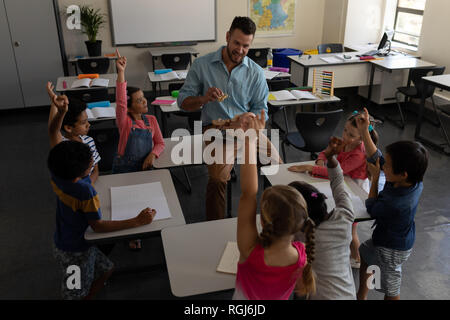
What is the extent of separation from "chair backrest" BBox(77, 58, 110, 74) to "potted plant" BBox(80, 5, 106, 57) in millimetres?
505

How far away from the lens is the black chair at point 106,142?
332 cm

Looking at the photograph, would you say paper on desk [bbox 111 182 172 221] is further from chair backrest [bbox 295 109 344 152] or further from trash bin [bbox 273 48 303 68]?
trash bin [bbox 273 48 303 68]

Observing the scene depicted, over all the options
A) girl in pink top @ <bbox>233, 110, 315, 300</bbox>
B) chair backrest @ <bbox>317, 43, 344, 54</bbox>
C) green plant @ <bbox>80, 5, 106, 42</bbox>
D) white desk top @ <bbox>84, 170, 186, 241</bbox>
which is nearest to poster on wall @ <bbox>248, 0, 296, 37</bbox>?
chair backrest @ <bbox>317, 43, 344, 54</bbox>

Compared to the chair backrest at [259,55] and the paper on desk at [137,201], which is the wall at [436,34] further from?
the paper on desk at [137,201]

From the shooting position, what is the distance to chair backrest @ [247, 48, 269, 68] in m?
6.50

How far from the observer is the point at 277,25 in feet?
24.9

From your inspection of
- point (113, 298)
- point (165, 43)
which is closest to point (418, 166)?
point (113, 298)

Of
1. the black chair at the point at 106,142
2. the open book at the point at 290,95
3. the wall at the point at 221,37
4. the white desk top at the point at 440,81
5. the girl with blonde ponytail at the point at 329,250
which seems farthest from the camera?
the wall at the point at 221,37

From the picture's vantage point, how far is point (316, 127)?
3840 millimetres

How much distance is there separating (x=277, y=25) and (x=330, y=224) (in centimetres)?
642

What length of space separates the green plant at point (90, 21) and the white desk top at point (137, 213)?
4402 mm

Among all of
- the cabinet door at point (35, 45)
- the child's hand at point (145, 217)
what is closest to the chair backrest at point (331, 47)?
the cabinet door at point (35, 45)

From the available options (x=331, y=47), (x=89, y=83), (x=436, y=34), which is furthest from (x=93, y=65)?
(x=436, y=34)

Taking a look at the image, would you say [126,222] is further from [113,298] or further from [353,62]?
[353,62]
